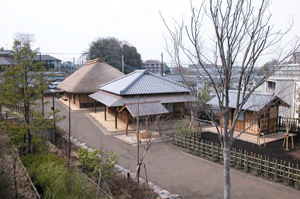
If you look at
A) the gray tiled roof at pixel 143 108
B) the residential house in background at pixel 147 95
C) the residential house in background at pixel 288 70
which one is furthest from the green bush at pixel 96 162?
the residential house in background at pixel 147 95

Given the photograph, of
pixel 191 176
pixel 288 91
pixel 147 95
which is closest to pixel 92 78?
pixel 147 95

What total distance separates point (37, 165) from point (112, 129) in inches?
373

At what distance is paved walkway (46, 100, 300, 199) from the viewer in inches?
321

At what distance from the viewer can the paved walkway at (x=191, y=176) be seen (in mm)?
8148

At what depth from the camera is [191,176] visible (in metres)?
9.59

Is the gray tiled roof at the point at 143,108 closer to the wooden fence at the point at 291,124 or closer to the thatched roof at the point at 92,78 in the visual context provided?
the wooden fence at the point at 291,124

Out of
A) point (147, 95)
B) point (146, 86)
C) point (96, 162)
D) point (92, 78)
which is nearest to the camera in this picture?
point (96, 162)

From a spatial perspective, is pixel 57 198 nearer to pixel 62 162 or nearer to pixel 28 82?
pixel 62 162

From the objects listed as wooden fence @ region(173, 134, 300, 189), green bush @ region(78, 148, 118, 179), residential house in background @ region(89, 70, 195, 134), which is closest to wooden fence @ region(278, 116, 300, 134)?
residential house in background @ region(89, 70, 195, 134)

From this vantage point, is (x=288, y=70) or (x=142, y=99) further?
(x=142, y=99)

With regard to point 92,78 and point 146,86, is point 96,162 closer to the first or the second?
point 146,86

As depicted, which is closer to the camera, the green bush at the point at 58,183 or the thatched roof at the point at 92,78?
the green bush at the point at 58,183

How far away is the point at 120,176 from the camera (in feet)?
29.8

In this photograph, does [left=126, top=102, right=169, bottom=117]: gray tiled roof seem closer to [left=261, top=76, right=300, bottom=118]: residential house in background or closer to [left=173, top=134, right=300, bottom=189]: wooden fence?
[left=173, top=134, right=300, bottom=189]: wooden fence
